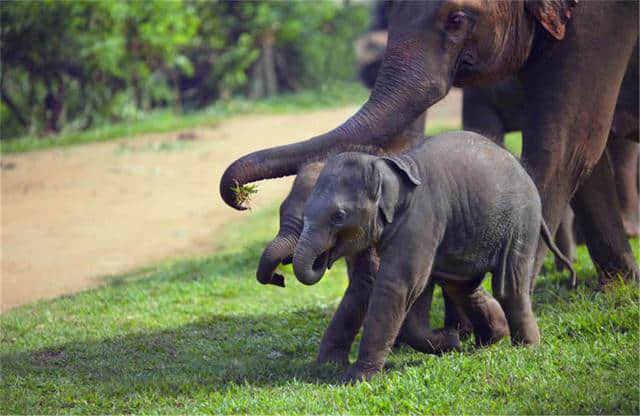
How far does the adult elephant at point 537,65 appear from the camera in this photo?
5750mm

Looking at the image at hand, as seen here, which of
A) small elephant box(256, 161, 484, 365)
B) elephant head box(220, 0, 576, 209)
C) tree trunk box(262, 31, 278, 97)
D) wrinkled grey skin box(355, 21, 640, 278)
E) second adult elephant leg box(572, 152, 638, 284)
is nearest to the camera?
elephant head box(220, 0, 576, 209)

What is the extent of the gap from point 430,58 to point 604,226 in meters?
1.81

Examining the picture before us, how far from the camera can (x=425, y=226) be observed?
5.00 m

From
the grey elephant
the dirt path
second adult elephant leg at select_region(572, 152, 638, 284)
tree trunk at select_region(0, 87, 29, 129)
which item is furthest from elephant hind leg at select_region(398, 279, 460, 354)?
tree trunk at select_region(0, 87, 29, 129)

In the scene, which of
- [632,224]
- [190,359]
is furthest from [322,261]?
[632,224]

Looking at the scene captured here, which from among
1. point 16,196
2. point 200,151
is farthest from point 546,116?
point 200,151

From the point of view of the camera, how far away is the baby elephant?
4.85 metres

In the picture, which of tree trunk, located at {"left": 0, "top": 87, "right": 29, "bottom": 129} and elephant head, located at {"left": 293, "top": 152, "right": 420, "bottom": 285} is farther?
tree trunk, located at {"left": 0, "top": 87, "right": 29, "bottom": 129}

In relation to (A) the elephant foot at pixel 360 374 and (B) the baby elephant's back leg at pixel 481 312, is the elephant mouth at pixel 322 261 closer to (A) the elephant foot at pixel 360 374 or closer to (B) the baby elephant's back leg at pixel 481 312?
(A) the elephant foot at pixel 360 374

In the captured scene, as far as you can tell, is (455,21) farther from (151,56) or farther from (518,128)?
(151,56)

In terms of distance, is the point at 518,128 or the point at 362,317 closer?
the point at 362,317

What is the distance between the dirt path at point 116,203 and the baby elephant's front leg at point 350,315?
156 inches

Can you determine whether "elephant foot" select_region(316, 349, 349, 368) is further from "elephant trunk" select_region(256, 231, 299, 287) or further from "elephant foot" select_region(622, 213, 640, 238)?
"elephant foot" select_region(622, 213, 640, 238)

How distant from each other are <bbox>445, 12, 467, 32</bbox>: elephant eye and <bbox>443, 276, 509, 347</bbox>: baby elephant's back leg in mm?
1456
